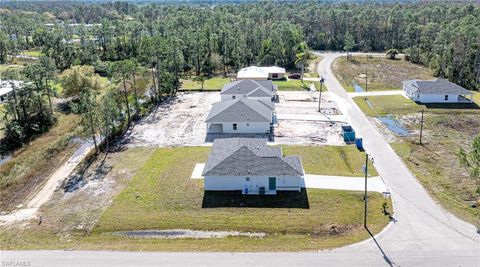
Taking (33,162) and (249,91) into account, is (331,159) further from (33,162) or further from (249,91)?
(33,162)

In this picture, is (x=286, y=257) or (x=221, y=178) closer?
(x=286, y=257)

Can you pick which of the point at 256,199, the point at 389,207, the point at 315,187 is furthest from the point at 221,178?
the point at 389,207

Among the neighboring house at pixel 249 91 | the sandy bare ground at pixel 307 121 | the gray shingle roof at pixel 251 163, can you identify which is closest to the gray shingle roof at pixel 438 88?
the sandy bare ground at pixel 307 121

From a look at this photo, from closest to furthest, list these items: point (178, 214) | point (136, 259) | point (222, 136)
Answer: point (136, 259) → point (178, 214) → point (222, 136)

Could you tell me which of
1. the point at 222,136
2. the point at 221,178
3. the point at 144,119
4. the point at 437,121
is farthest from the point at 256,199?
the point at 437,121

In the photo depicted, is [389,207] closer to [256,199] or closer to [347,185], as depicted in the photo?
[347,185]

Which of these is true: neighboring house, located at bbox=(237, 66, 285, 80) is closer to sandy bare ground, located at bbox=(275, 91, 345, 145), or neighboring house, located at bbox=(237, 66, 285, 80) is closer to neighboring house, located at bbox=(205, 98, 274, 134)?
sandy bare ground, located at bbox=(275, 91, 345, 145)

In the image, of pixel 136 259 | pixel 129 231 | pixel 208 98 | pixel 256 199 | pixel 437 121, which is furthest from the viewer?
pixel 208 98

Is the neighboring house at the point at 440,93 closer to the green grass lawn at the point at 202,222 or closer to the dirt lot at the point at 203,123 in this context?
the dirt lot at the point at 203,123
